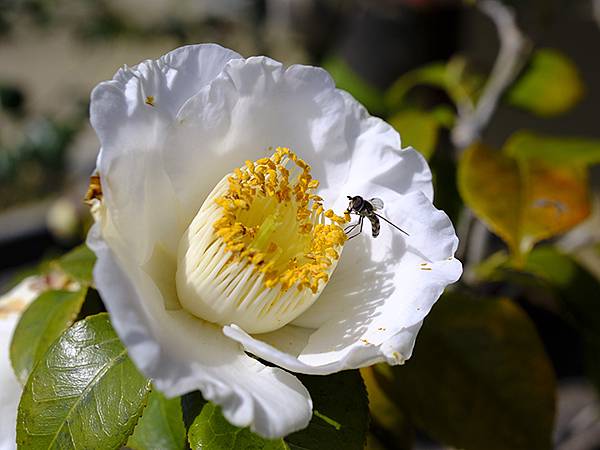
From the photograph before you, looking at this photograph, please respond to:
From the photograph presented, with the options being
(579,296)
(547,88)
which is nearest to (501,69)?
(547,88)

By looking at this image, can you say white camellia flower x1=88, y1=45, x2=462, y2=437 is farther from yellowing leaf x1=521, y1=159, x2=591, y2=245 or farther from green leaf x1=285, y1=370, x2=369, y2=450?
yellowing leaf x1=521, y1=159, x2=591, y2=245

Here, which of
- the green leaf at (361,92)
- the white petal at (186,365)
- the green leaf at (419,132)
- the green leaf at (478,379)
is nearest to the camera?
the white petal at (186,365)

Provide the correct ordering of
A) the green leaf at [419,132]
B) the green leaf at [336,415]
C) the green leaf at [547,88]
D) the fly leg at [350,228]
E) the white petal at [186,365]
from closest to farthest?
the white petal at [186,365] < the green leaf at [336,415] < the fly leg at [350,228] < the green leaf at [419,132] < the green leaf at [547,88]

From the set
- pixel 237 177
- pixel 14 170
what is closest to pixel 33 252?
pixel 14 170

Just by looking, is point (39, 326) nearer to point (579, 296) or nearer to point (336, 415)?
point (336, 415)

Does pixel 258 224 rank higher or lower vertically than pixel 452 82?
higher

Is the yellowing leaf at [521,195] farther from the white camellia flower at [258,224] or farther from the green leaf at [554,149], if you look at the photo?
the white camellia flower at [258,224]

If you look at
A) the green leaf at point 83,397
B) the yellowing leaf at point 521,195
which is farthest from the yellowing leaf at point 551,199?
the green leaf at point 83,397
